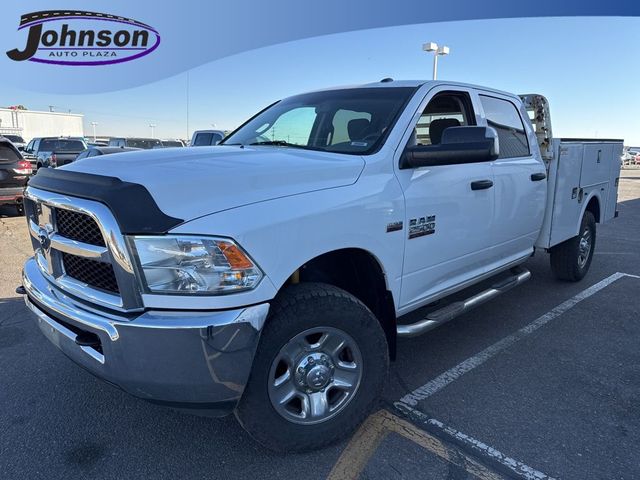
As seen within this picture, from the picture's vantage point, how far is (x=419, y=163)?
9.34ft

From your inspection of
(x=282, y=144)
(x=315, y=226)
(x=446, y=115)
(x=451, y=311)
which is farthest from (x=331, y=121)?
(x=451, y=311)

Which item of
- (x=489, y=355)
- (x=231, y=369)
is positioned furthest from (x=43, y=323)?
(x=489, y=355)

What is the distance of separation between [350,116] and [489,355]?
2115 millimetres

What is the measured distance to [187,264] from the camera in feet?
6.54

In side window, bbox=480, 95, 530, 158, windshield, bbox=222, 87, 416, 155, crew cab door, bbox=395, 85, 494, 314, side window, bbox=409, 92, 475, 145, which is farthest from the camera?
side window, bbox=480, 95, 530, 158

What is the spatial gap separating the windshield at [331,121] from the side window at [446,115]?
0.36m

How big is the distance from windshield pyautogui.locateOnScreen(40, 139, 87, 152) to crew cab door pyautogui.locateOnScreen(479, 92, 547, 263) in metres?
19.5

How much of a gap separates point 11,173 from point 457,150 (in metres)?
9.45

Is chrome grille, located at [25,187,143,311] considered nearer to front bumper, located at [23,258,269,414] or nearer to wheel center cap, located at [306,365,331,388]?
front bumper, located at [23,258,269,414]

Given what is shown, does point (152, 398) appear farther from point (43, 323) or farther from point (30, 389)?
point (30, 389)

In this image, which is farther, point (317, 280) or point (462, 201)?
point (462, 201)

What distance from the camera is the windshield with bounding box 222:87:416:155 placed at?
310 centimetres

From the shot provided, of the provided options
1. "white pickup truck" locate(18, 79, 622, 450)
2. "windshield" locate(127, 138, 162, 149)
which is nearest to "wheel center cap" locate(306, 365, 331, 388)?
"white pickup truck" locate(18, 79, 622, 450)

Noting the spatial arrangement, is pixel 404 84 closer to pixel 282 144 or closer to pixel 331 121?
pixel 331 121
